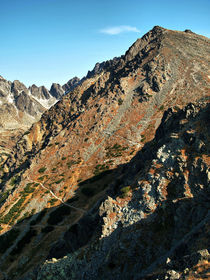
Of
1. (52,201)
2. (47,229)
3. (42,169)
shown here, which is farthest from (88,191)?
(42,169)

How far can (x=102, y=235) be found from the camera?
34.7m

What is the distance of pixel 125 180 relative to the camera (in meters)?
52.4

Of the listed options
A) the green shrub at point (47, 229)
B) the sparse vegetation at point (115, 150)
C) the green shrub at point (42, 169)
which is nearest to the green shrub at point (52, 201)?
the green shrub at point (47, 229)

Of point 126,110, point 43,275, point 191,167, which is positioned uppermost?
point 126,110

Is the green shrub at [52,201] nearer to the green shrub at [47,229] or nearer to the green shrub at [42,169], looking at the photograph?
the green shrub at [47,229]

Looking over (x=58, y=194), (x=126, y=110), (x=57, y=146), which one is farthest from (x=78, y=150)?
(x=126, y=110)

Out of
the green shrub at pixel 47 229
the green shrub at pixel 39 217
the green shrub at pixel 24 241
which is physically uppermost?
the green shrub at pixel 39 217

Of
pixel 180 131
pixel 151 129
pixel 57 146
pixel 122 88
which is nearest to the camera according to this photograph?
pixel 180 131

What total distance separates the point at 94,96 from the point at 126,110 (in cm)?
3467

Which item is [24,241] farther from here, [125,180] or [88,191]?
[125,180]

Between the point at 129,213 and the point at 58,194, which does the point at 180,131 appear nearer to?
the point at 129,213

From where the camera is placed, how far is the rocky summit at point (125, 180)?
99.9 feet

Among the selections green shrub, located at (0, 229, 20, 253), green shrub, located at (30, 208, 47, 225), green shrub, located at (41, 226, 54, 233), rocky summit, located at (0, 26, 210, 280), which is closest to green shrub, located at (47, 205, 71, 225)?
rocky summit, located at (0, 26, 210, 280)

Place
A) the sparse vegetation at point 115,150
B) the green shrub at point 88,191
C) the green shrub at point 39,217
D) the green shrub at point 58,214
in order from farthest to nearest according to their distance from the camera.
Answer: the sparse vegetation at point 115,150 → the green shrub at point 88,191 → the green shrub at point 39,217 → the green shrub at point 58,214
